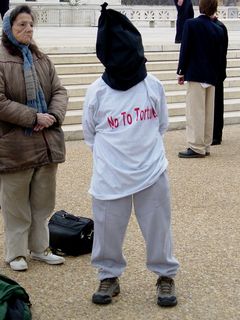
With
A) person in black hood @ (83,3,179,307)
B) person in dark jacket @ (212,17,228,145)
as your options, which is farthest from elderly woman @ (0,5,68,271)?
person in dark jacket @ (212,17,228,145)

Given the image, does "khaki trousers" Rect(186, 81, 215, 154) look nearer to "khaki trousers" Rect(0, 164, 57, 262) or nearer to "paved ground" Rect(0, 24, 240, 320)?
"paved ground" Rect(0, 24, 240, 320)

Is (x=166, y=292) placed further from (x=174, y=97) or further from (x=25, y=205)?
(x=174, y=97)

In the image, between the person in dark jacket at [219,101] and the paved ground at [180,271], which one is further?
the person in dark jacket at [219,101]

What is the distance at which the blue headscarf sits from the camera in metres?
4.69

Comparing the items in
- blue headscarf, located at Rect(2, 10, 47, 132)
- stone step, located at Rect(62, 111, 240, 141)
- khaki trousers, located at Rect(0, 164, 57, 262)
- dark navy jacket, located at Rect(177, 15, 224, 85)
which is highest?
blue headscarf, located at Rect(2, 10, 47, 132)

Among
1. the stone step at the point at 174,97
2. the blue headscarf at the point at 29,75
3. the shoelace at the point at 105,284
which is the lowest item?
the stone step at the point at 174,97

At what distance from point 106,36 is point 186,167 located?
4426 mm

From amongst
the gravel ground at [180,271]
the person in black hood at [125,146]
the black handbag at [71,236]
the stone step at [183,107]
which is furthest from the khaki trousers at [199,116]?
the person in black hood at [125,146]

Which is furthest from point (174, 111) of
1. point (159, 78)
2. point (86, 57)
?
point (86, 57)

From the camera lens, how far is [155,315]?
4.23 m

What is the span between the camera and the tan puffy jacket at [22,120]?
467 cm

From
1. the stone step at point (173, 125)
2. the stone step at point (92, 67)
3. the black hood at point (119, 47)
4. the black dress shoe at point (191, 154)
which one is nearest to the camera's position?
the black hood at point (119, 47)

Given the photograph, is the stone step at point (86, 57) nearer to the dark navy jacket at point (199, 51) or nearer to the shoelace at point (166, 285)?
the dark navy jacket at point (199, 51)

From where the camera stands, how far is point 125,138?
416 centimetres
